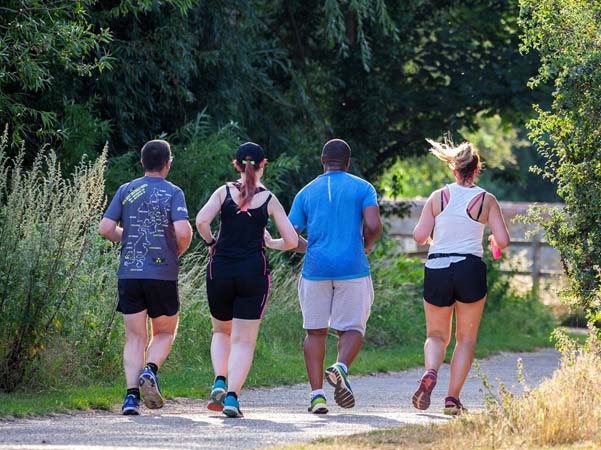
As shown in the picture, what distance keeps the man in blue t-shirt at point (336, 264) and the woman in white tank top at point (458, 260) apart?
0.45m

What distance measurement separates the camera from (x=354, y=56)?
21312mm

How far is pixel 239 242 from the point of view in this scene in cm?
870

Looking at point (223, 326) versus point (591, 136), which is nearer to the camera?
point (223, 326)

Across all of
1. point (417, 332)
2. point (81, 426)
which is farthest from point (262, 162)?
point (417, 332)

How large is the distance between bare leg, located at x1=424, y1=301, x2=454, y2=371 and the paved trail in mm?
413

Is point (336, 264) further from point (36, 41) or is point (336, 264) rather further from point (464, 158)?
point (36, 41)

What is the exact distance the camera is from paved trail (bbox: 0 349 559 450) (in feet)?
23.8

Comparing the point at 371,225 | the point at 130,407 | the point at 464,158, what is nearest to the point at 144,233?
the point at 130,407

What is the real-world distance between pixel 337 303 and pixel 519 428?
219 cm

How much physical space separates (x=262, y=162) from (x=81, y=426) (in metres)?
2.28

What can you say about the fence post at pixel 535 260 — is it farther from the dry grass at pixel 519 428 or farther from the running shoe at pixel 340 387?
the dry grass at pixel 519 428

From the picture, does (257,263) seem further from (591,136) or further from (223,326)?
(591,136)

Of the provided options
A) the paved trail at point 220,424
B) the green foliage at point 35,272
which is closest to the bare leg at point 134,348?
the paved trail at point 220,424

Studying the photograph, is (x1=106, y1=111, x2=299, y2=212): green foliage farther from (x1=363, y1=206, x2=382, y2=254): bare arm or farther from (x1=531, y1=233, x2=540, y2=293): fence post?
(x1=531, y1=233, x2=540, y2=293): fence post
